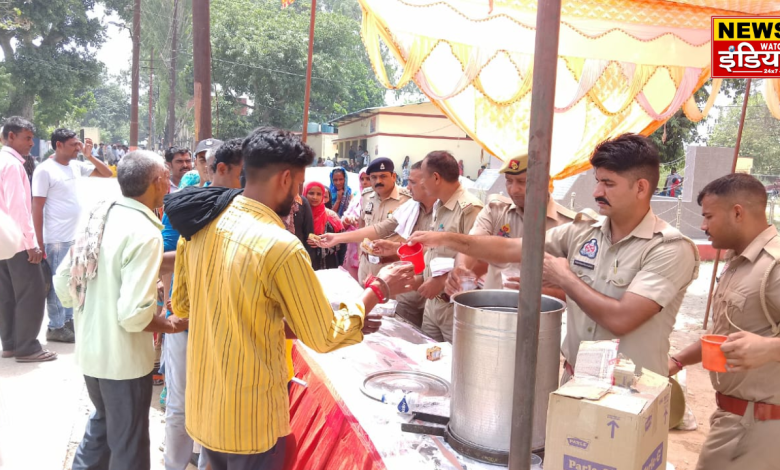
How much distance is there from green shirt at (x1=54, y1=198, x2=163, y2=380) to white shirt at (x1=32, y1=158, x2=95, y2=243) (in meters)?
2.93

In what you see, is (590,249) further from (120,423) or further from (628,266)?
(120,423)

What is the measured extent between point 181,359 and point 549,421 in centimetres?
220

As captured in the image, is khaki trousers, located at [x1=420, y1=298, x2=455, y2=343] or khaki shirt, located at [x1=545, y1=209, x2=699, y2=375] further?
khaki trousers, located at [x1=420, y1=298, x2=455, y2=343]

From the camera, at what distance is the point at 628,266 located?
6.20 feet

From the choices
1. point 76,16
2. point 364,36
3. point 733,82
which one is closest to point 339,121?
point 76,16

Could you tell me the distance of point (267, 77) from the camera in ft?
93.5

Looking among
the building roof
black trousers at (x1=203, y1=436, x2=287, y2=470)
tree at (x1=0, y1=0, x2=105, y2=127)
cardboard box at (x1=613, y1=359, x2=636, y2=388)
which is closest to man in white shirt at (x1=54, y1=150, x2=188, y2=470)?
black trousers at (x1=203, y1=436, x2=287, y2=470)

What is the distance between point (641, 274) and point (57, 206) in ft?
16.0

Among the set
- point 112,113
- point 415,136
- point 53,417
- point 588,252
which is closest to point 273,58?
point 415,136

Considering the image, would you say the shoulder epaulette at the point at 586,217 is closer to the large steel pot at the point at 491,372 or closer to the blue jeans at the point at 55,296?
the large steel pot at the point at 491,372

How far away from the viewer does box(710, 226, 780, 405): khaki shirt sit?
1.98 metres

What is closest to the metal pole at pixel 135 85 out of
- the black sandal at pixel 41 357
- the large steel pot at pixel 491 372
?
the black sandal at pixel 41 357

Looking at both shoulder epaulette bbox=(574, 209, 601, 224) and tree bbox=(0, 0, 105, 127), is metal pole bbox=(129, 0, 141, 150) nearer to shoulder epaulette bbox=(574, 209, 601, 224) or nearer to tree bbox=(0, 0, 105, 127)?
tree bbox=(0, 0, 105, 127)

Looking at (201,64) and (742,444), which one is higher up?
(201,64)
